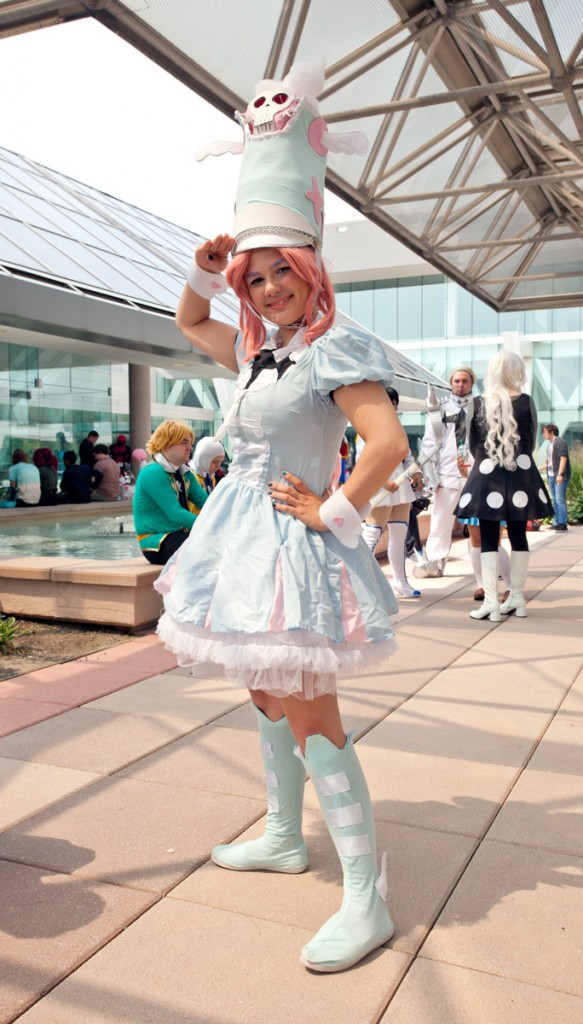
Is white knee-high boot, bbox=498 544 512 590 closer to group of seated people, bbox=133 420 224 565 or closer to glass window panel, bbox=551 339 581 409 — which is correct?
group of seated people, bbox=133 420 224 565

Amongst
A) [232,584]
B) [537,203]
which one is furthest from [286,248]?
[537,203]

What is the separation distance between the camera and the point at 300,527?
2219 mm

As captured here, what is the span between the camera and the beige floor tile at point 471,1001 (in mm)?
1925

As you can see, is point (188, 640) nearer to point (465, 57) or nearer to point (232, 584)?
point (232, 584)

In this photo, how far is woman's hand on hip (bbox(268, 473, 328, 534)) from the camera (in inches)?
86.9

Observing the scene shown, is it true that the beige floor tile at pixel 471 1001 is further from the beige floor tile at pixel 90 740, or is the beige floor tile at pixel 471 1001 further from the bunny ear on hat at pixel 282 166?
the bunny ear on hat at pixel 282 166

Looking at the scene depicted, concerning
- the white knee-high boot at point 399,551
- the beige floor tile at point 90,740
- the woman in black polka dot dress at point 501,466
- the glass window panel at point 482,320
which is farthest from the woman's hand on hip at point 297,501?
the glass window panel at point 482,320

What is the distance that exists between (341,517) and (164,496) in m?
4.12

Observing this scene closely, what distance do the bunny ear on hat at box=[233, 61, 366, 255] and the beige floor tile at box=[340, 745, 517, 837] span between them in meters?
1.88

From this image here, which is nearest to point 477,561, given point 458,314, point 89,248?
point 89,248

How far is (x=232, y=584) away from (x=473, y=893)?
1.13 m

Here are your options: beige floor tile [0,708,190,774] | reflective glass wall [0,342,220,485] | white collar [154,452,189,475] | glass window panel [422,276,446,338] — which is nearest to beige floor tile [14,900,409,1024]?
beige floor tile [0,708,190,774]

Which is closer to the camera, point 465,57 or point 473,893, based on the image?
point 473,893

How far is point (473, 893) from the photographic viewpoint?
2.48 meters
